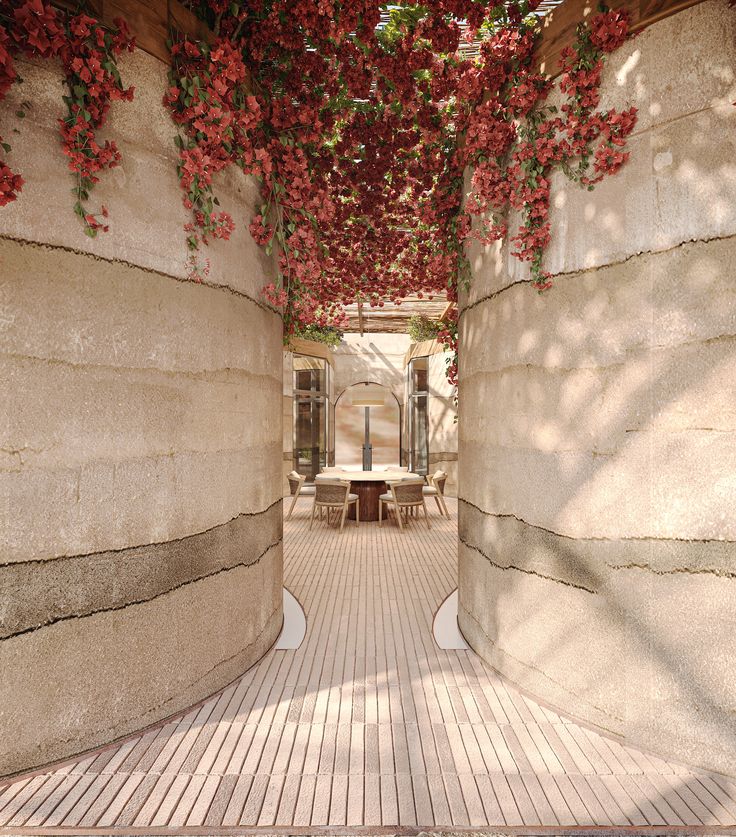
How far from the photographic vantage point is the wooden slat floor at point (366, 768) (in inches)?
73.0

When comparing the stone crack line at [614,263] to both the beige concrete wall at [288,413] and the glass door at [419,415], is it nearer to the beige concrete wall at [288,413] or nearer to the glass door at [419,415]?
the beige concrete wall at [288,413]

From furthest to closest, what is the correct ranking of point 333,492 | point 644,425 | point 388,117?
point 333,492
point 388,117
point 644,425

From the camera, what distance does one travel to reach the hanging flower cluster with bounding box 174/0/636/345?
243 cm

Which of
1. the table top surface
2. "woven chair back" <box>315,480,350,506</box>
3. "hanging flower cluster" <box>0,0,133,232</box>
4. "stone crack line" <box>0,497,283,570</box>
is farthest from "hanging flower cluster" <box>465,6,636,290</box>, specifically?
the table top surface

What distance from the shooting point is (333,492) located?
275 inches

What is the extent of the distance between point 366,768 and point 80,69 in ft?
10.5

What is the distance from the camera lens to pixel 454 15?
2.82 m

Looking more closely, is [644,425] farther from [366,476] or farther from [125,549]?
[366,476]

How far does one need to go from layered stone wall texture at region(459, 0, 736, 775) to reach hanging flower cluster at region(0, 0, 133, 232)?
2.18 metres

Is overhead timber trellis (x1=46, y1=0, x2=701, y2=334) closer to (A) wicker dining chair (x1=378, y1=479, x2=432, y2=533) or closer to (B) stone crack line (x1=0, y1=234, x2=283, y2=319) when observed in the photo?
(B) stone crack line (x1=0, y1=234, x2=283, y2=319)

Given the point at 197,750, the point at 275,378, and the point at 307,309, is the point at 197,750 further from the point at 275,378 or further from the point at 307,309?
the point at 307,309

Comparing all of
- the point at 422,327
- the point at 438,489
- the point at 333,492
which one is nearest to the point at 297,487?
the point at 333,492

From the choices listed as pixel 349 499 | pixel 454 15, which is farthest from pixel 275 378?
pixel 349 499

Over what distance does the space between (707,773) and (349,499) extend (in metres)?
5.82
